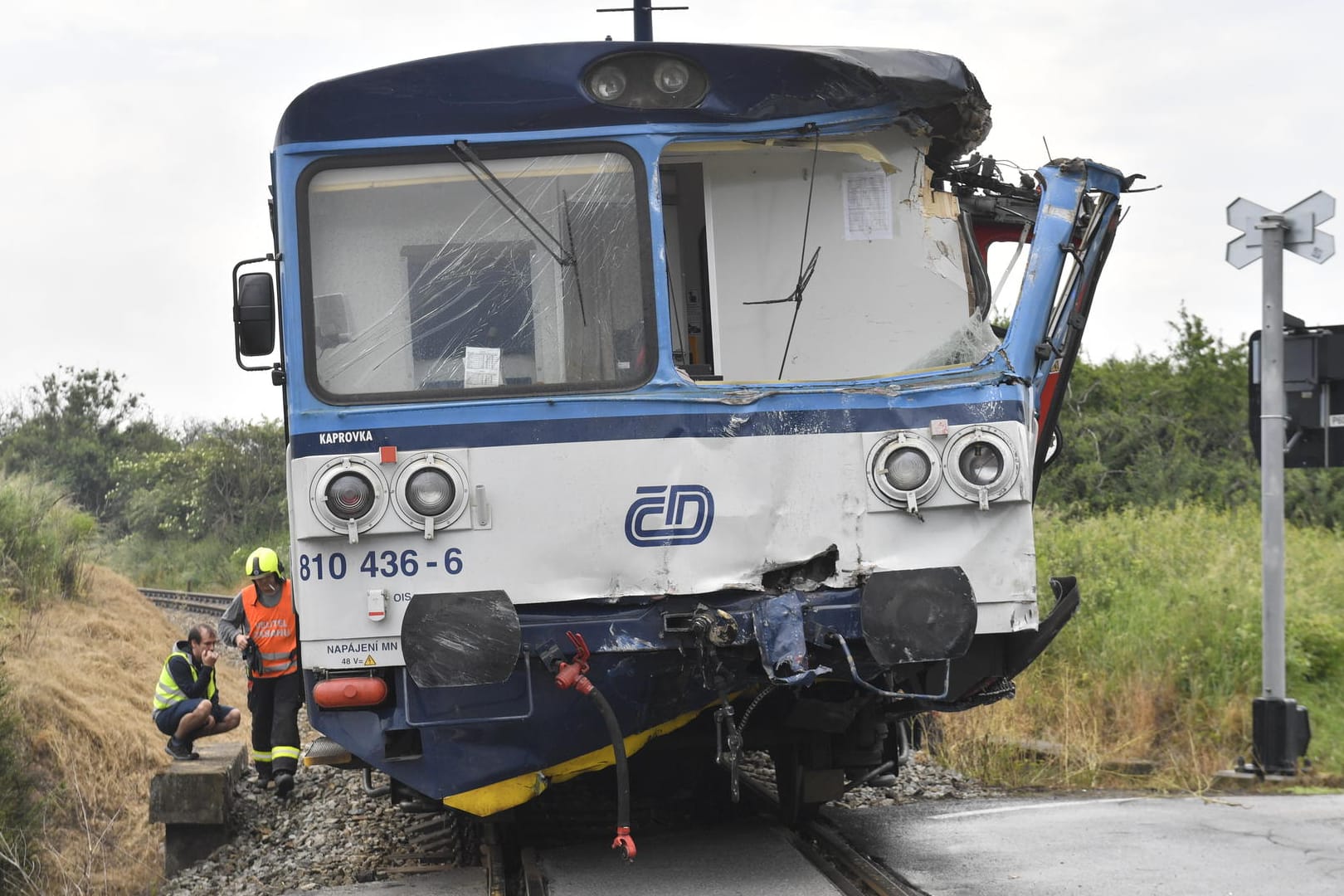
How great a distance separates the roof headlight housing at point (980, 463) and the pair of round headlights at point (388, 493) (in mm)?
1862

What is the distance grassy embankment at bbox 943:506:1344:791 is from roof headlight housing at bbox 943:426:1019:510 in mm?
3467

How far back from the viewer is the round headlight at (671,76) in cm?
582

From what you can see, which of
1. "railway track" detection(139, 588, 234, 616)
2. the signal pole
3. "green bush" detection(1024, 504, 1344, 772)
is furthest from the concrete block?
"railway track" detection(139, 588, 234, 616)

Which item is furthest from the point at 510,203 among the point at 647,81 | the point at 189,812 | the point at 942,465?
the point at 189,812

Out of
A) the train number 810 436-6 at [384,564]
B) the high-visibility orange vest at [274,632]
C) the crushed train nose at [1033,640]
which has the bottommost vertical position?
the high-visibility orange vest at [274,632]

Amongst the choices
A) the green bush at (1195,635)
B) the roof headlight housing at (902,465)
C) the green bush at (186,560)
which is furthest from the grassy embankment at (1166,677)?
the green bush at (186,560)

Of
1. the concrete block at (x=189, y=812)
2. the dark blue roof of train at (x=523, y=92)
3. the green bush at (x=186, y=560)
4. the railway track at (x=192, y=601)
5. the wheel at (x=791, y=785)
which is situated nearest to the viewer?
the dark blue roof of train at (x=523, y=92)

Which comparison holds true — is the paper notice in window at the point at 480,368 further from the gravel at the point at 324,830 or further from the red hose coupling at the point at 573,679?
the gravel at the point at 324,830

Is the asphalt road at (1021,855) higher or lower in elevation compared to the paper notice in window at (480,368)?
lower

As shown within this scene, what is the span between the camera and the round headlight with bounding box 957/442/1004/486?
5715mm

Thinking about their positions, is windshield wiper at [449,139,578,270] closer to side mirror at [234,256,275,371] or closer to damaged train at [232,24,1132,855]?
damaged train at [232,24,1132,855]

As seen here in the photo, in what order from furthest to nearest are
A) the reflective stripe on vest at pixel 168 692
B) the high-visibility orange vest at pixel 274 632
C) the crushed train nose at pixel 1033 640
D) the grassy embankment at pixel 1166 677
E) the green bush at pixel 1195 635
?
the green bush at pixel 1195 635, the reflective stripe on vest at pixel 168 692, the grassy embankment at pixel 1166 677, the high-visibility orange vest at pixel 274 632, the crushed train nose at pixel 1033 640

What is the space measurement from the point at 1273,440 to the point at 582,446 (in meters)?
5.03

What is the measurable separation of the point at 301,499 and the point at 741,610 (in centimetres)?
172
